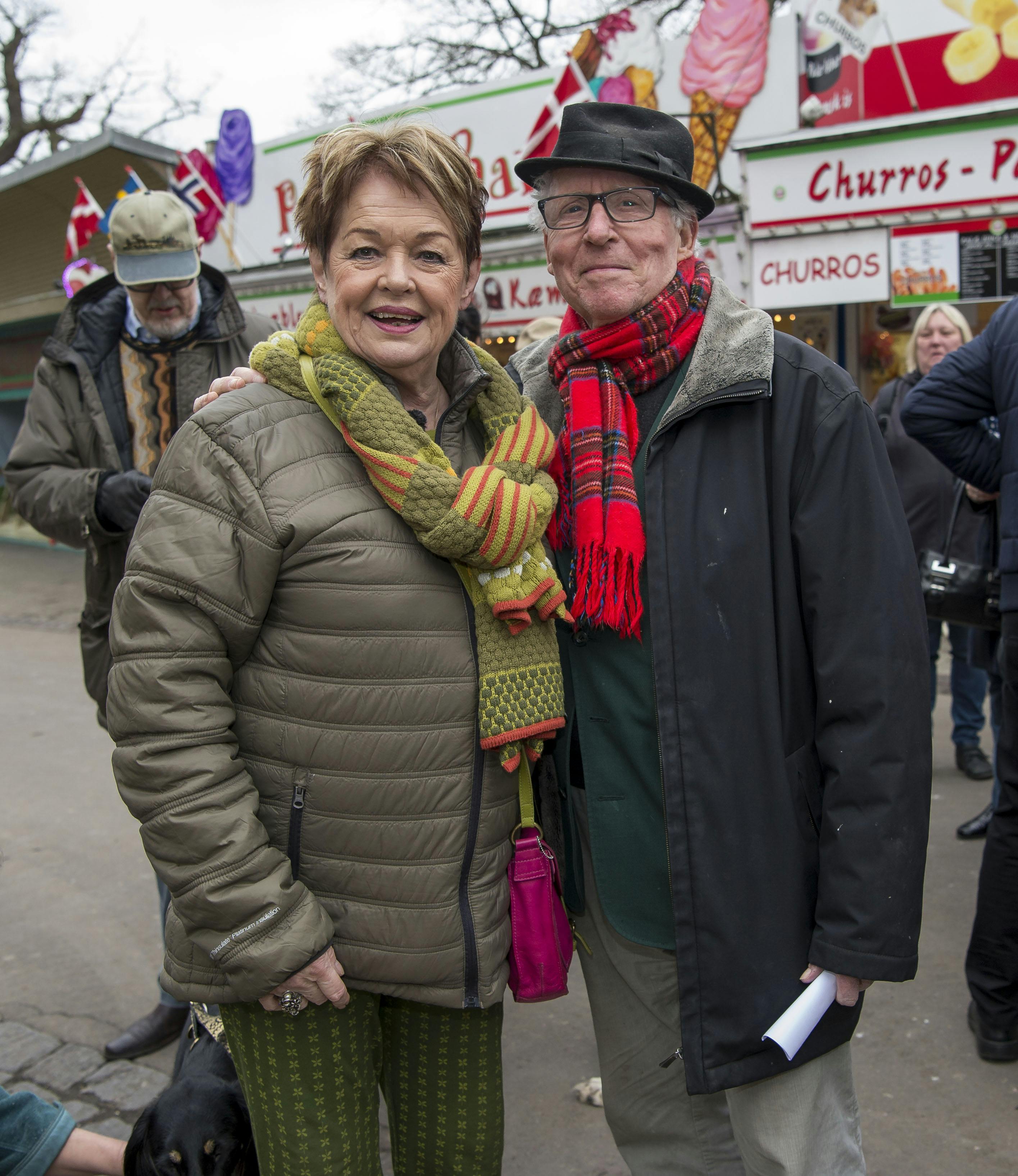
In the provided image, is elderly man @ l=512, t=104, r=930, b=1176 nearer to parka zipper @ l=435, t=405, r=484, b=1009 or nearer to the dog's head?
parka zipper @ l=435, t=405, r=484, b=1009

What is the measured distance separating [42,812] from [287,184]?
6649 millimetres

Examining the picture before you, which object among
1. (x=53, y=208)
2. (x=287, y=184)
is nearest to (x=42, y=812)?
(x=287, y=184)

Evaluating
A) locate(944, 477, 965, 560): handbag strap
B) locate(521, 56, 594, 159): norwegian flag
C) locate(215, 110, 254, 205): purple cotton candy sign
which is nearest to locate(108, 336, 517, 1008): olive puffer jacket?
locate(944, 477, 965, 560): handbag strap

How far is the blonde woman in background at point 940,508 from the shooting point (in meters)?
5.02

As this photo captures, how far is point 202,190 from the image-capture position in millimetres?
10359

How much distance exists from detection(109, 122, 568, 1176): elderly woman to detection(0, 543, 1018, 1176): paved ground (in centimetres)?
85

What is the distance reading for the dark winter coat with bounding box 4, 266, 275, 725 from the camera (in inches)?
116

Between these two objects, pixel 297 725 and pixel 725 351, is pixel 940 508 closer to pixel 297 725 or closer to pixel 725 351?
pixel 725 351

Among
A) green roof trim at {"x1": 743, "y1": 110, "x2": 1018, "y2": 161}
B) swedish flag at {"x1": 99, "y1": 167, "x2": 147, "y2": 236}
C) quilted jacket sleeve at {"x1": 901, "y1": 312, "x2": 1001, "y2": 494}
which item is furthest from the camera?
swedish flag at {"x1": 99, "y1": 167, "x2": 147, "y2": 236}

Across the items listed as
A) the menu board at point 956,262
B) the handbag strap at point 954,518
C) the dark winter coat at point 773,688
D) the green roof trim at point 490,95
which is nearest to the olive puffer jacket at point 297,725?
the dark winter coat at point 773,688

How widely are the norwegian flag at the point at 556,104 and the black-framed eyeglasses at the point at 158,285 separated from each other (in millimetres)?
4809

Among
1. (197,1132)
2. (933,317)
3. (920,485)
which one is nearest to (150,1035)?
(197,1132)

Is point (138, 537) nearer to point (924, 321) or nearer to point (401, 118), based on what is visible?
point (401, 118)

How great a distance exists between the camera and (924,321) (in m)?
5.15
